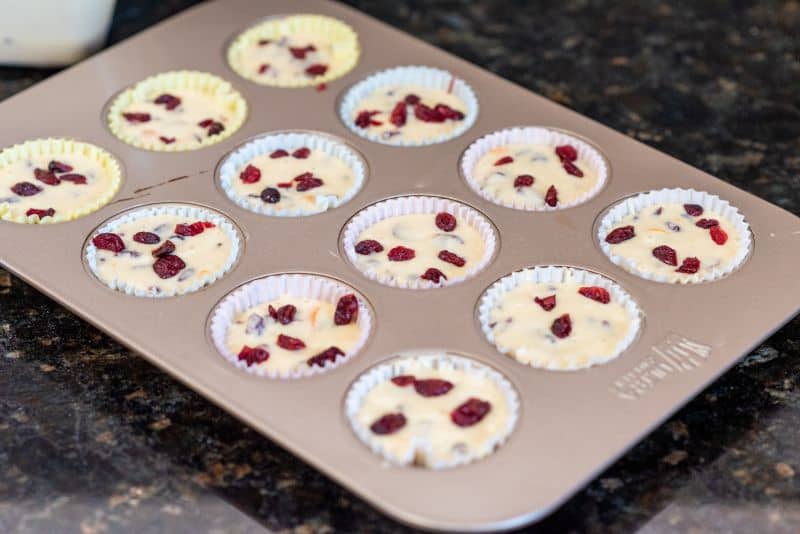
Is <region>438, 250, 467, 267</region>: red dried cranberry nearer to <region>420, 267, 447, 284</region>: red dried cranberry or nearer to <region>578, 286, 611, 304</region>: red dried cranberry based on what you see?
<region>420, 267, 447, 284</region>: red dried cranberry

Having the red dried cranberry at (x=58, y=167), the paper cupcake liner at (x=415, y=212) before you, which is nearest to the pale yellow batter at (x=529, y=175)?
the paper cupcake liner at (x=415, y=212)

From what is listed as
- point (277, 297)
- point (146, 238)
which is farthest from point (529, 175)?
point (146, 238)

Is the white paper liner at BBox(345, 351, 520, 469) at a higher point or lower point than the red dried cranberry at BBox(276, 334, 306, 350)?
higher

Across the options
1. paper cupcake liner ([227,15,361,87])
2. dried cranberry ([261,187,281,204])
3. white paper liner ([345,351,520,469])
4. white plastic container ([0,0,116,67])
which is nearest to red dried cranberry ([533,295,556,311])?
A: white paper liner ([345,351,520,469])

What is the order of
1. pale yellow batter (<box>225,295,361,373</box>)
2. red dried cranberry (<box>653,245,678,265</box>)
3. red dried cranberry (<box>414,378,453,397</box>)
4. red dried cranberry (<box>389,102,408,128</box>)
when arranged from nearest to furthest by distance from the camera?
red dried cranberry (<box>414,378,453,397</box>)
pale yellow batter (<box>225,295,361,373</box>)
red dried cranberry (<box>653,245,678,265</box>)
red dried cranberry (<box>389,102,408,128</box>)

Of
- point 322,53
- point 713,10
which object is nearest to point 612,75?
point 713,10

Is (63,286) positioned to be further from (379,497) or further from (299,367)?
(379,497)

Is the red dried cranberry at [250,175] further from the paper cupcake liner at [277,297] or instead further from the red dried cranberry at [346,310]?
the red dried cranberry at [346,310]

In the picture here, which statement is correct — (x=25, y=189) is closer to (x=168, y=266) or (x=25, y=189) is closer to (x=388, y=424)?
(x=168, y=266)
